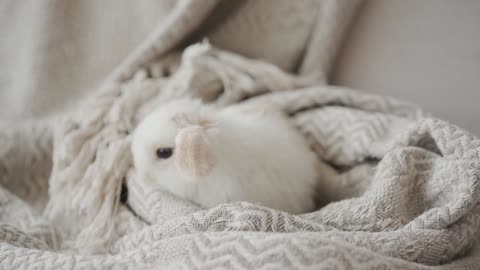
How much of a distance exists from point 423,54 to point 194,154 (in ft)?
1.79

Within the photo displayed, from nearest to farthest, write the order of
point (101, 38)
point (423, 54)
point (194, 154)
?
point (194, 154)
point (423, 54)
point (101, 38)

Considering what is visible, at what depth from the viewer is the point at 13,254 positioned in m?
0.63

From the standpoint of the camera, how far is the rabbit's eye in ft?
2.77

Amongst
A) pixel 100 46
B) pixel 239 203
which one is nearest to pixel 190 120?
pixel 239 203

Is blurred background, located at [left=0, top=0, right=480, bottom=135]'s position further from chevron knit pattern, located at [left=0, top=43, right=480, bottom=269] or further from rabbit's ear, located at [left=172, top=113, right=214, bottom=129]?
rabbit's ear, located at [left=172, top=113, right=214, bottom=129]

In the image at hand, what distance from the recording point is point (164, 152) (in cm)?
85

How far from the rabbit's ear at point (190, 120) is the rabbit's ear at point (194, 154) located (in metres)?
0.04

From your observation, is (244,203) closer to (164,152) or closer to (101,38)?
(164,152)

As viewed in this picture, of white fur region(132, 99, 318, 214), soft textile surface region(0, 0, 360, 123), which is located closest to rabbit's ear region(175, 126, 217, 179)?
white fur region(132, 99, 318, 214)

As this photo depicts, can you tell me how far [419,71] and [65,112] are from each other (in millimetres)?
824

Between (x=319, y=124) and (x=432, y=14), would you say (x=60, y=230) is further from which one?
(x=432, y=14)

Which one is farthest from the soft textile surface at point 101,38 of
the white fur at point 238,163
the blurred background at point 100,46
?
the white fur at point 238,163

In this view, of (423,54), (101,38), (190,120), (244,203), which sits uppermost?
(101,38)

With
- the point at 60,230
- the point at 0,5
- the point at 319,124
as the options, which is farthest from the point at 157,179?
the point at 0,5
